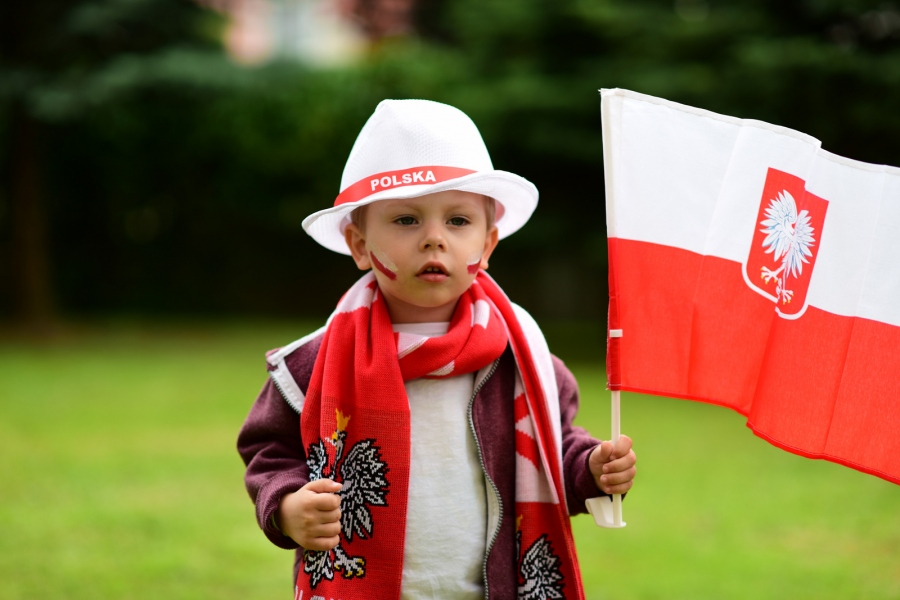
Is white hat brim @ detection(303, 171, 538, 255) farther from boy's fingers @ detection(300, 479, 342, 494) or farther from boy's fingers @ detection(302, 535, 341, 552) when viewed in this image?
boy's fingers @ detection(302, 535, 341, 552)

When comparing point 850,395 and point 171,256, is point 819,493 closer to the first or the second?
point 850,395

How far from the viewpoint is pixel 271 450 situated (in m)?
2.20

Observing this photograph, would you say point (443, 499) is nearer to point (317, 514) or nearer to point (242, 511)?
point (317, 514)

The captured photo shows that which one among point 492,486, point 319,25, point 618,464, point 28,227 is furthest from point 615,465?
point 319,25

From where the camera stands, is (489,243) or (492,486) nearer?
(492,486)

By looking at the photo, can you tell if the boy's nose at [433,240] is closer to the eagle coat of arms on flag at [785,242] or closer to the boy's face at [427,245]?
the boy's face at [427,245]

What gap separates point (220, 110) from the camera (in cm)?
1535

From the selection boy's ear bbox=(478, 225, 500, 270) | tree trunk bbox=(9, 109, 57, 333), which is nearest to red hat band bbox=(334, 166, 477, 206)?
boy's ear bbox=(478, 225, 500, 270)

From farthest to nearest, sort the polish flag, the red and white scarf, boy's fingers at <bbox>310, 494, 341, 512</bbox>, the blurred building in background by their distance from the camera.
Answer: the blurred building in background → the polish flag → the red and white scarf → boy's fingers at <bbox>310, 494, 341, 512</bbox>

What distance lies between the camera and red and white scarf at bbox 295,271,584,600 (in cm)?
206

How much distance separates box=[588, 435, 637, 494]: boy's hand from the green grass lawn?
6.88 ft

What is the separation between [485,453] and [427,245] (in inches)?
18.3

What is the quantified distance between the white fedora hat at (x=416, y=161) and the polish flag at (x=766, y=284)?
12.1 inches

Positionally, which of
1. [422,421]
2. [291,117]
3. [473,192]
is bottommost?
[422,421]
